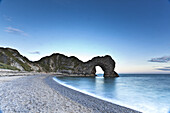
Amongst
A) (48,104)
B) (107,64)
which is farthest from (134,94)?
(107,64)

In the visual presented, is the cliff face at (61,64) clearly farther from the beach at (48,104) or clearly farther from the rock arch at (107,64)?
the beach at (48,104)

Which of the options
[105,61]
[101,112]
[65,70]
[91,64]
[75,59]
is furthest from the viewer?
[75,59]

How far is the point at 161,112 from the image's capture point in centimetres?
1005

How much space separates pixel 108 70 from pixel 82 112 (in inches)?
3728

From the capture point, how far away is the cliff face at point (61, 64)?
8401cm

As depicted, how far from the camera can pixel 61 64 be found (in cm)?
13362

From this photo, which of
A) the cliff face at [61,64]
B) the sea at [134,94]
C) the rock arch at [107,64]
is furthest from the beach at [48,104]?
the rock arch at [107,64]

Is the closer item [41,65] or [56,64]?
[41,65]

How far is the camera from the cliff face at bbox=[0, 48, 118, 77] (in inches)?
3307

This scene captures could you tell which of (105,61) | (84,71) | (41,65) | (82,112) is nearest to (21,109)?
(82,112)

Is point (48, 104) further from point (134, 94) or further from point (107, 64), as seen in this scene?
point (107, 64)

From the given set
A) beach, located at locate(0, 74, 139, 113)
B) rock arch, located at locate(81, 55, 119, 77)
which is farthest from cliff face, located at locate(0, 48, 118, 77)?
beach, located at locate(0, 74, 139, 113)

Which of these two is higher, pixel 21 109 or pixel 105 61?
pixel 105 61

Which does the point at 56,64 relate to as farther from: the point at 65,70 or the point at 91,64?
the point at 91,64
